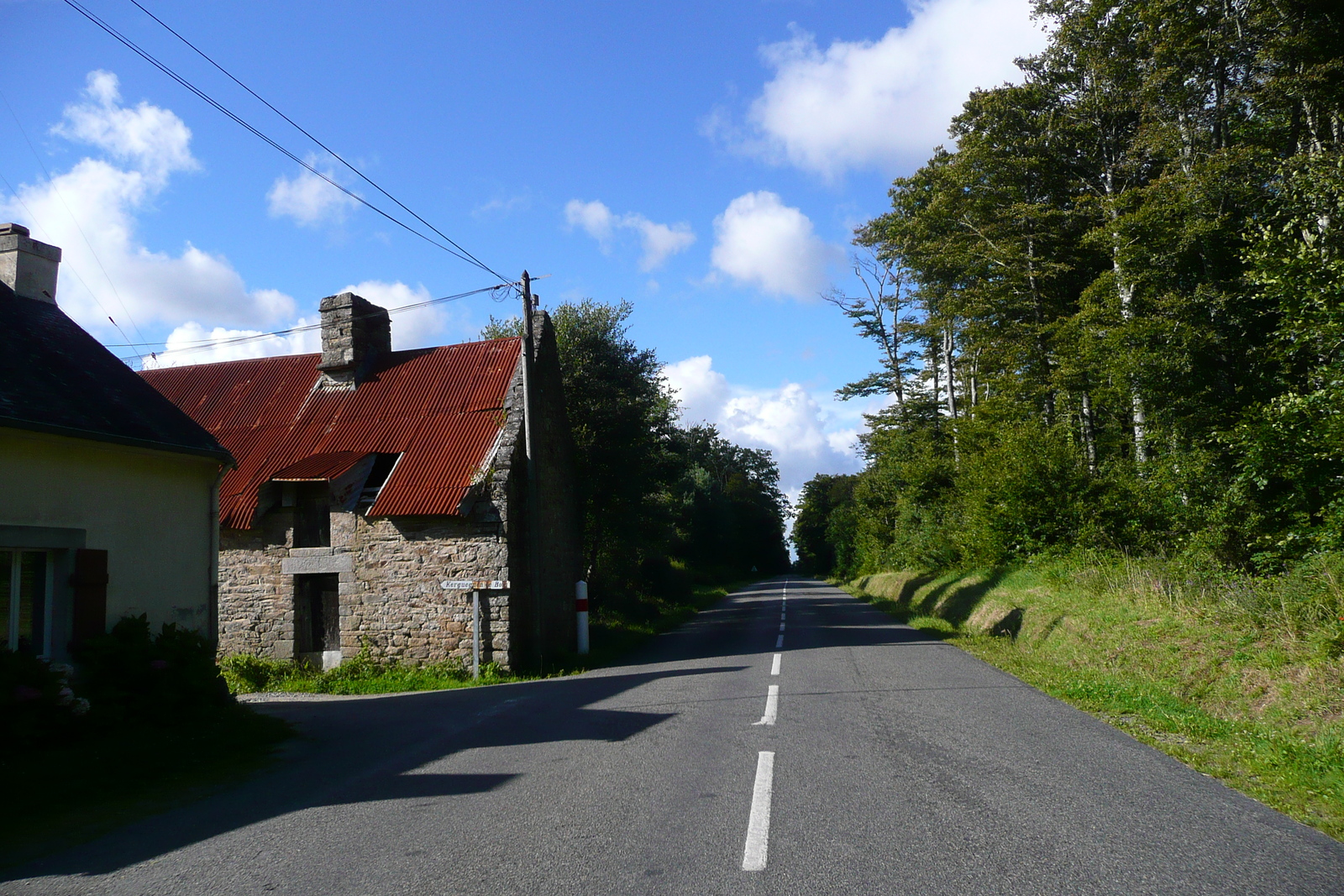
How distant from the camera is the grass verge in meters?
6.16

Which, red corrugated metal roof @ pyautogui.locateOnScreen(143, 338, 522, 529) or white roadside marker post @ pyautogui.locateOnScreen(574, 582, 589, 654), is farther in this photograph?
white roadside marker post @ pyautogui.locateOnScreen(574, 582, 589, 654)

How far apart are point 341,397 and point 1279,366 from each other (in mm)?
21767

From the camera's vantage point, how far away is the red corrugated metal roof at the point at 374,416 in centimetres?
1718

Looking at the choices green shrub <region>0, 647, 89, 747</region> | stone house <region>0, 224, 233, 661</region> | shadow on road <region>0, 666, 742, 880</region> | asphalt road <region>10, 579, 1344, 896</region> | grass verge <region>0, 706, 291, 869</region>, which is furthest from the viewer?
stone house <region>0, 224, 233, 661</region>

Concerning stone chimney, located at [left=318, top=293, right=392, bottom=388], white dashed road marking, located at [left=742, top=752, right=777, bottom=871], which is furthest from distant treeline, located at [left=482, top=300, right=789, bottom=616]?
white dashed road marking, located at [left=742, top=752, right=777, bottom=871]

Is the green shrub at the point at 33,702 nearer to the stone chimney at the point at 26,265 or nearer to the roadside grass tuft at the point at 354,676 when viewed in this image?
the stone chimney at the point at 26,265

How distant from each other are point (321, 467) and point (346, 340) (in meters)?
4.66

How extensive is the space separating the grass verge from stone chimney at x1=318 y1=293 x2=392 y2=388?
39.7 ft

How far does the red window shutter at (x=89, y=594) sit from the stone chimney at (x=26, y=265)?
4611mm

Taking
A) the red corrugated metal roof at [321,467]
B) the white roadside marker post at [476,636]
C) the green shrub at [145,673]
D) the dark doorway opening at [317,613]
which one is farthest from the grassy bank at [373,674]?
the green shrub at [145,673]

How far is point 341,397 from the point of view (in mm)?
20516

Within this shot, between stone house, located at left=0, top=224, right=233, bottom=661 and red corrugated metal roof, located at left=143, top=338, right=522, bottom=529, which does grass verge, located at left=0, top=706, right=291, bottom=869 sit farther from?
red corrugated metal roof, located at left=143, top=338, right=522, bottom=529

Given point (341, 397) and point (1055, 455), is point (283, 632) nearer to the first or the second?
point (341, 397)

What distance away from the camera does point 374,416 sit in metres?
19.6
